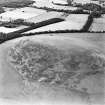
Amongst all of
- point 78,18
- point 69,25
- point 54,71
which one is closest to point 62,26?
point 69,25

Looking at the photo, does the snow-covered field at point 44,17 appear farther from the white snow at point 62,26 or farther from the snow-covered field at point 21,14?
the white snow at point 62,26

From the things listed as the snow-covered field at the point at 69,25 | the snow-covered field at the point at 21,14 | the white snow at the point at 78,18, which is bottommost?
the snow-covered field at the point at 21,14

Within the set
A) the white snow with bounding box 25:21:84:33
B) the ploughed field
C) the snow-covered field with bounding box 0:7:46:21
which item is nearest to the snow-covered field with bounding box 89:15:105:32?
the white snow with bounding box 25:21:84:33

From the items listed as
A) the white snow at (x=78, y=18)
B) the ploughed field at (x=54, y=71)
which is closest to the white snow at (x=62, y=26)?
the white snow at (x=78, y=18)

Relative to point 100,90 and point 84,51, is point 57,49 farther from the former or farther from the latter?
point 100,90

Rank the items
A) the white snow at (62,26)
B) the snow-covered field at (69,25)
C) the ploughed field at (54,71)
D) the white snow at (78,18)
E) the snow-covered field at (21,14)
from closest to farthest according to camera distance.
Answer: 1. the ploughed field at (54,71)
2. the white snow at (62,26)
3. the snow-covered field at (69,25)
4. the white snow at (78,18)
5. the snow-covered field at (21,14)

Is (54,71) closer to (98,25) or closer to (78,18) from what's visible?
(98,25)
